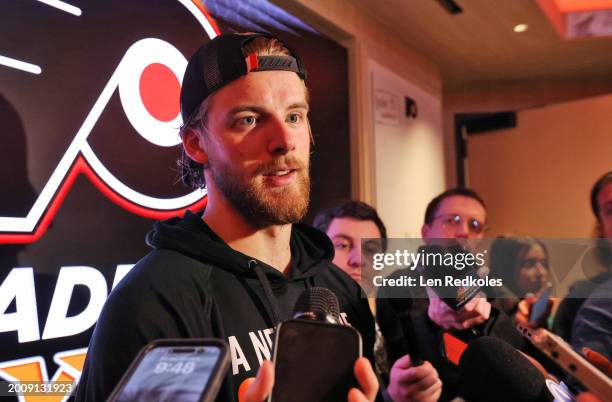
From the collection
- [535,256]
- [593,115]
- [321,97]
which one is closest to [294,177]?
[535,256]

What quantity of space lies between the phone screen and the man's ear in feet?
1.99

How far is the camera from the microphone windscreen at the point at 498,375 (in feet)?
2.76

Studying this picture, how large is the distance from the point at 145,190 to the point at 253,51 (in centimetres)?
86

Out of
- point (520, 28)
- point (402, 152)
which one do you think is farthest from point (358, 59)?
point (520, 28)

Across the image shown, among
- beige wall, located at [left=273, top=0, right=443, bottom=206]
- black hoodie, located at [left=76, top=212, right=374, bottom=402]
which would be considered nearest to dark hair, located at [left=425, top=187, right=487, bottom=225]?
beige wall, located at [left=273, top=0, right=443, bottom=206]

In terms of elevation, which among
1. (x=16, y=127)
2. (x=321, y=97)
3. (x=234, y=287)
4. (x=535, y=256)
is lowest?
(x=535, y=256)

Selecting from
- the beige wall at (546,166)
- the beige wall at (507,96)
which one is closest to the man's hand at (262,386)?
the beige wall at (546,166)

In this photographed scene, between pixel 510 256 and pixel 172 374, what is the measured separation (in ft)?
6.42

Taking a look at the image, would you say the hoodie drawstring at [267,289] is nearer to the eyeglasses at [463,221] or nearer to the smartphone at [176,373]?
the smartphone at [176,373]

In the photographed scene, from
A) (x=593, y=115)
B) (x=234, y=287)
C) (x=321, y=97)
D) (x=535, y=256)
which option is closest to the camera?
(x=234, y=287)

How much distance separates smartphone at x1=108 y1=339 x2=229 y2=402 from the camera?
0.40 meters

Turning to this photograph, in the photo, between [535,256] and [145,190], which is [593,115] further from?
[145,190]

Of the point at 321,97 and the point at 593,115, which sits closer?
the point at 321,97

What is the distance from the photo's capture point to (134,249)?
1.59 meters
